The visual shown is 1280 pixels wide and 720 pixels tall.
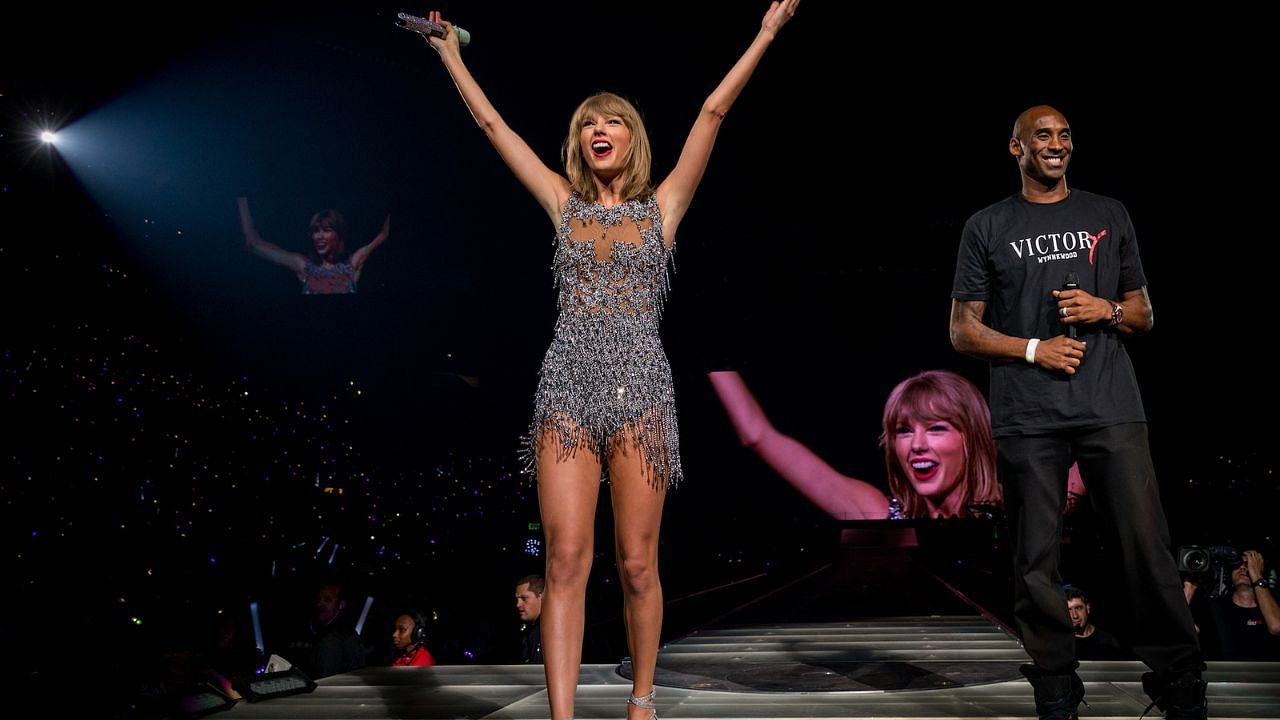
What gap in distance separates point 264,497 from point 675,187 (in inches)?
179

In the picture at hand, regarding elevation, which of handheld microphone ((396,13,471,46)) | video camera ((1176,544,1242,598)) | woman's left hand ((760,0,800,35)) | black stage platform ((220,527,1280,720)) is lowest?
black stage platform ((220,527,1280,720))

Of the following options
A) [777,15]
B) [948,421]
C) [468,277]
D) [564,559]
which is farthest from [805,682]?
[468,277]

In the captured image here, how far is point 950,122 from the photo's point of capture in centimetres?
599

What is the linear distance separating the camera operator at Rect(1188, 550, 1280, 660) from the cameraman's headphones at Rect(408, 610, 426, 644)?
11.0ft

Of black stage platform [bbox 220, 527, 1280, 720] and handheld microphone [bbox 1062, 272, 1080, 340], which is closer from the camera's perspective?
handheld microphone [bbox 1062, 272, 1080, 340]

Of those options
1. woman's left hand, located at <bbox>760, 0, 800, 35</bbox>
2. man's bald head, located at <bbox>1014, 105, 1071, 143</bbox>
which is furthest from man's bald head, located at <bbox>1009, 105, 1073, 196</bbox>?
woman's left hand, located at <bbox>760, 0, 800, 35</bbox>

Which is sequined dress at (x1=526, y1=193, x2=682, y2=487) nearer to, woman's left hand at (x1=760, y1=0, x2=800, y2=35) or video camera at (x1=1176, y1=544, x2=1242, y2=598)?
woman's left hand at (x1=760, y1=0, x2=800, y2=35)

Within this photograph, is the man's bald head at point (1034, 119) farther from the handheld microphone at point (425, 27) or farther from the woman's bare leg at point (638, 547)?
the handheld microphone at point (425, 27)

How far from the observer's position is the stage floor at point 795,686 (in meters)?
2.44

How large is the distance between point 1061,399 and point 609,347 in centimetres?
99

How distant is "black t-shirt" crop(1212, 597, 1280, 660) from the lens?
3.75 metres

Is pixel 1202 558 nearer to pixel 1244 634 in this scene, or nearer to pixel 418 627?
pixel 1244 634

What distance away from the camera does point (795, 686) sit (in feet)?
9.13

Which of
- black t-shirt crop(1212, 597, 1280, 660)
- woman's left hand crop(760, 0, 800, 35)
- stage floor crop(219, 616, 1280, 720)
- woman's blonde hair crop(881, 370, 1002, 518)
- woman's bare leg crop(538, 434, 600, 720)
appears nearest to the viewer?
woman's bare leg crop(538, 434, 600, 720)
